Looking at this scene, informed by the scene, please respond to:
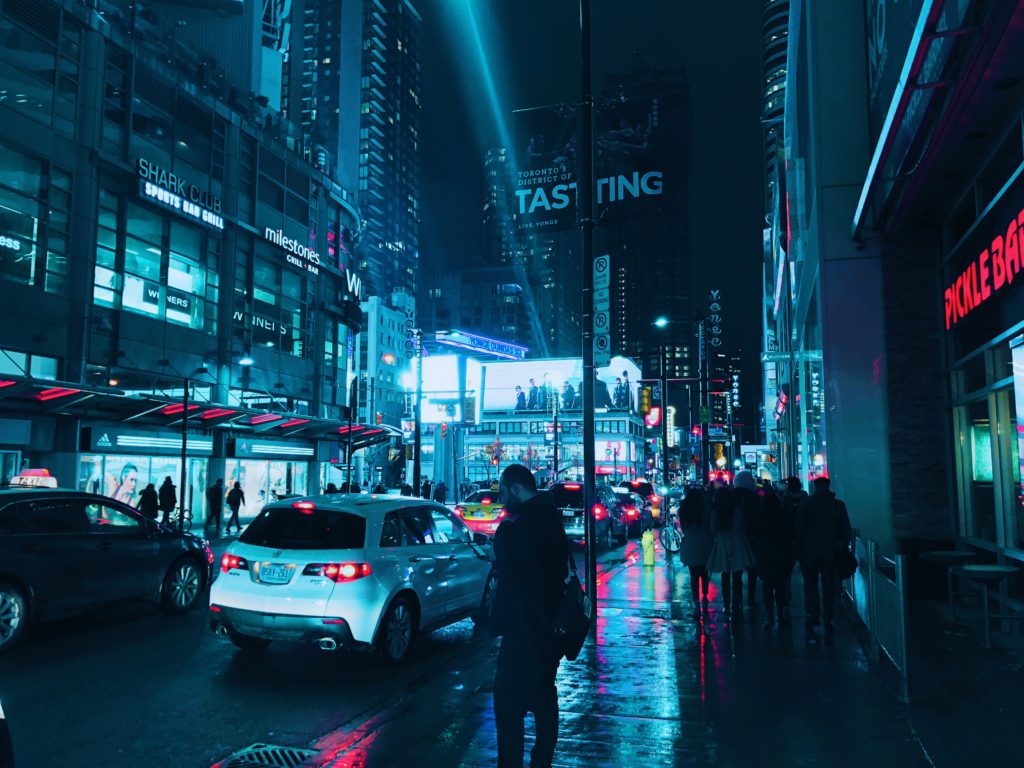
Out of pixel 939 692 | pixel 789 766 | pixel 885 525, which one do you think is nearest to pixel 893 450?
pixel 885 525

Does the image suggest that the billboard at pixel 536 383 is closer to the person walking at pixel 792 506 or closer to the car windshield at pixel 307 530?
the person walking at pixel 792 506

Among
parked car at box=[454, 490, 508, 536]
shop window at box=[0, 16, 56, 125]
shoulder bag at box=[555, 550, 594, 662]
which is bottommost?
parked car at box=[454, 490, 508, 536]

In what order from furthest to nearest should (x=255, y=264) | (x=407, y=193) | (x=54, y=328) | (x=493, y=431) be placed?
Answer: (x=407, y=193), (x=493, y=431), (x=255, y=264), (x=54, y=328)

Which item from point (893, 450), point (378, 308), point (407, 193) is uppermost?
point (407, 193)

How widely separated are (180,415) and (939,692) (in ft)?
83.9

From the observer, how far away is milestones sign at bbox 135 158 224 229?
28016mm

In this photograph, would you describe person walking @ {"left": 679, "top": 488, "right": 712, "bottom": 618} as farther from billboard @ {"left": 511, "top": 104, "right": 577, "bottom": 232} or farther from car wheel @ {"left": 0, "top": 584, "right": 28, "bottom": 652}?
car wheel @ {"left": 0, "top": 584, "right": 28, "bottom": 652}

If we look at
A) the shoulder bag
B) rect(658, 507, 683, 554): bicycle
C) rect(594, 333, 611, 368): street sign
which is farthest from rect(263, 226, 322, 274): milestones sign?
the shoulder bag

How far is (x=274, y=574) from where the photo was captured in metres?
7.63

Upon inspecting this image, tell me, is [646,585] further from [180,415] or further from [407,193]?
[407,193]

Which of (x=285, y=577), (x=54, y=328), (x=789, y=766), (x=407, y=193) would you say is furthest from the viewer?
(x=407, y=193)

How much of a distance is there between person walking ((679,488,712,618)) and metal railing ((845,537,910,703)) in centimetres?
193

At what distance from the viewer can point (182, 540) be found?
441 inches

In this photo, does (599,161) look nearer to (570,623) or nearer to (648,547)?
(570,623)
